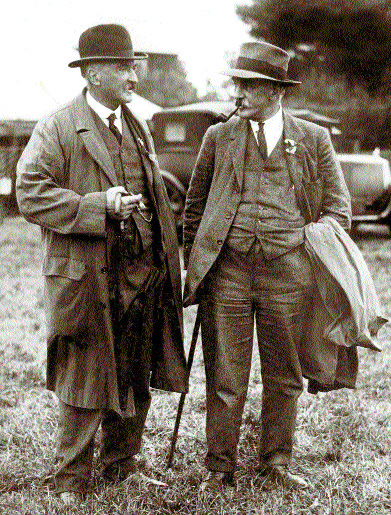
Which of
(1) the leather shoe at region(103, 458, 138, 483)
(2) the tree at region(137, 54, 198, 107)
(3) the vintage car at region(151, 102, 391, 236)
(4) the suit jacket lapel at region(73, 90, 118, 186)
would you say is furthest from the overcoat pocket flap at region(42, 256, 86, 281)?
(2) the tree at region(137, 54, 198, 107)

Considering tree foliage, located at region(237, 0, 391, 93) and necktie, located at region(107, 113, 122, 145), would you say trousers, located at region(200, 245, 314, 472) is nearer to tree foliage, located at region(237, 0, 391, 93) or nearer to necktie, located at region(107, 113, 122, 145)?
necktie, located at region(107, 113, 122, 145)

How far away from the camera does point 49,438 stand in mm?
3811

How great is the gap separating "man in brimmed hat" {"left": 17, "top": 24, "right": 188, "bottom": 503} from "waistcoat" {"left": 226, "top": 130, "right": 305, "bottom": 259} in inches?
14.6

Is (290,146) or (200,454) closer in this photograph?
(290,146)

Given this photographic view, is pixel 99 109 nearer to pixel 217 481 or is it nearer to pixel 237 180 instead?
pixel 237 180

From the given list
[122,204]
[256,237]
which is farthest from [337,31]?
[122,204]

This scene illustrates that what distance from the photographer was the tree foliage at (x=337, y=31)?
14.3m

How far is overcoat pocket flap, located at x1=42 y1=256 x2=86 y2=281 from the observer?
9.45 feet

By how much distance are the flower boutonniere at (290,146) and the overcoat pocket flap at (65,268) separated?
1102 mm

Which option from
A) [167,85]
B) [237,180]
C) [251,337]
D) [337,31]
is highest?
[337,31]

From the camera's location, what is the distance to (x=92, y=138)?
2.92 m

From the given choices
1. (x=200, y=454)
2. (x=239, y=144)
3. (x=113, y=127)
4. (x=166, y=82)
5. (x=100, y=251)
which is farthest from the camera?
(x=166, y=82)

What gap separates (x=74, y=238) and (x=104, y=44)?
34.3 inches

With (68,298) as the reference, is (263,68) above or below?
above
